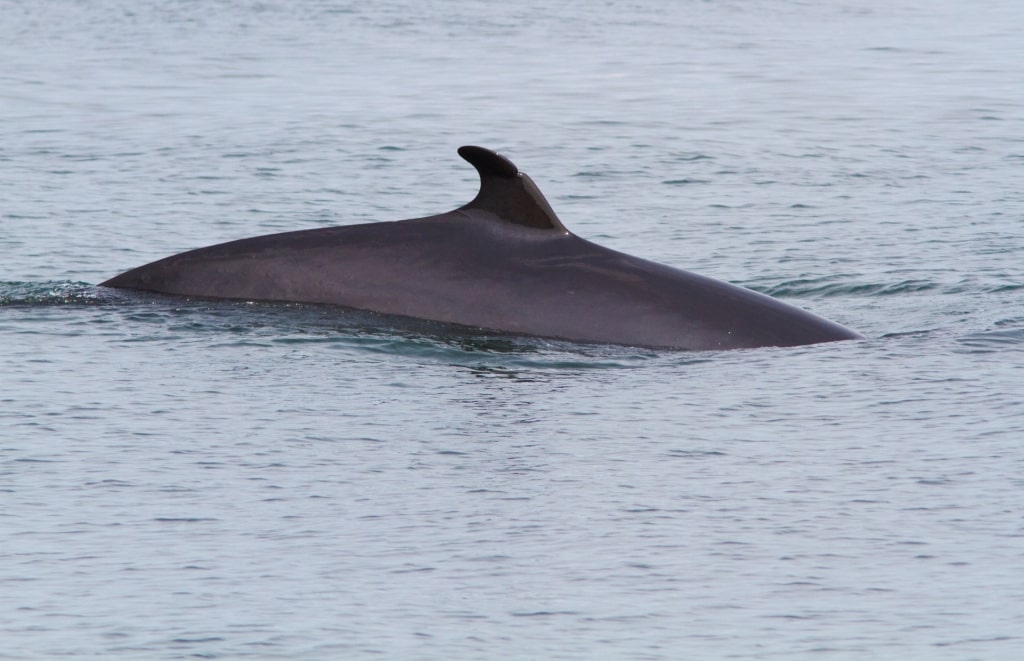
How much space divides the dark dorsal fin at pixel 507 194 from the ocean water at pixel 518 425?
81 centimetres

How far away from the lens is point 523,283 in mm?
11586

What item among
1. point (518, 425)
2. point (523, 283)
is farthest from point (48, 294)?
point (518, 425)

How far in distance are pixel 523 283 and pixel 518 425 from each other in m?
1.91

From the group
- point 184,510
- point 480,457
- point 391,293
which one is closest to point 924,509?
point 480,457

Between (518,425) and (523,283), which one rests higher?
(523,283)

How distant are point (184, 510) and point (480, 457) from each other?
161 cm

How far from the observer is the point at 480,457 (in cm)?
920

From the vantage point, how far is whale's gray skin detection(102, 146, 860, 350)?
11.5 meters

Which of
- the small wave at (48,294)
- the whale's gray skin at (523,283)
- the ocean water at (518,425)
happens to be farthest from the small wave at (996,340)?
the small wave at (48,294)

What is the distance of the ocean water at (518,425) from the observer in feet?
23.1

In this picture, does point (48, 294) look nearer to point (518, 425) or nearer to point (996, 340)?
point (518, 425)

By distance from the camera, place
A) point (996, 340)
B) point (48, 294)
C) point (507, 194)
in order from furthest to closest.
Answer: point (48, 294) < point (996, 340) < point (507, 194)

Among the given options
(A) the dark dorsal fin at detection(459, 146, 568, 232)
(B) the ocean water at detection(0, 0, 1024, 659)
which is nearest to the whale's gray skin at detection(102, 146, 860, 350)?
(A) the dark dorsal fin at detection(459, 146, 568, 232)

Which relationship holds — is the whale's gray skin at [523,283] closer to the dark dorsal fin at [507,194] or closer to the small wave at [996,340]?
the dark dorsal fin at [507,194]
